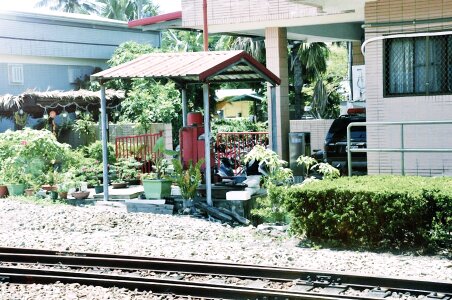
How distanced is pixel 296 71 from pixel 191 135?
17.3m

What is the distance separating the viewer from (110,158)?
780 inches

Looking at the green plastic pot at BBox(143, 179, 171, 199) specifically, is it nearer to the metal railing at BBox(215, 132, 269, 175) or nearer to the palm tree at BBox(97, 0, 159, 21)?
the metal railing at BBox(215, 132, 269, 175)

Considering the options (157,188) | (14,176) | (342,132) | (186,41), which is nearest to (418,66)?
A: (342,132)

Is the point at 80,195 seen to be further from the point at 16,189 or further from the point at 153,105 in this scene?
the point at 153,105

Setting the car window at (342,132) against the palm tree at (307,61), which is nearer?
the car window at (342,132)

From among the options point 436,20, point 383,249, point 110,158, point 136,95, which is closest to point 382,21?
point 436,20

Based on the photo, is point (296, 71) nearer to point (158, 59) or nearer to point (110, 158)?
point (110, 158)

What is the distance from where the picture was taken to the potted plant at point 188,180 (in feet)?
47.7

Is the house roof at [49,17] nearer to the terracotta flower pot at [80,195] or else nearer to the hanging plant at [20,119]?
the hanging plant at [20,119]

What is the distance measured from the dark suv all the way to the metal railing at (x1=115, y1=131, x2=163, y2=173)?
4.78m

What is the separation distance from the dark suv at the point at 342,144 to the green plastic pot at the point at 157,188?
421 centimetres

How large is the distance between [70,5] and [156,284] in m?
60.5

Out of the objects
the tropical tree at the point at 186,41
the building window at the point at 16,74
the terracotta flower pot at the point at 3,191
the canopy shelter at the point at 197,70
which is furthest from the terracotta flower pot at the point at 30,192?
the tropical tree at the point at 186,41

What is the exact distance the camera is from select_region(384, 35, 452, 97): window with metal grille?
1412 centimetres
